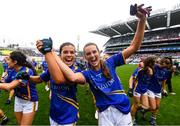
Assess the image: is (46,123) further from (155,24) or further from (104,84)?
(155,24)

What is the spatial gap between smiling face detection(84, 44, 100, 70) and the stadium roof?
63.5 metres

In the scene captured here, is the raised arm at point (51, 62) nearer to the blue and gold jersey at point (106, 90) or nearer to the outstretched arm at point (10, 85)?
the blue and gold jersey at point (106, 90)

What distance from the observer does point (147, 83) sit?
6.32m

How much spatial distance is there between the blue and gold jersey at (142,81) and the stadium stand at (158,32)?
185 feet

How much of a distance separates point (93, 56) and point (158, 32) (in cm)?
7912

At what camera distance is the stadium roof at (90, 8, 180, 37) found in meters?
64.1

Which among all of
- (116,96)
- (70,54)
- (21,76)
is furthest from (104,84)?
(21,76)

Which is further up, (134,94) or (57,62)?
(57,62)

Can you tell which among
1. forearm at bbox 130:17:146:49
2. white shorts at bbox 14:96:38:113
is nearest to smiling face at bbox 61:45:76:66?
forearm at bbox 130:17:146:49

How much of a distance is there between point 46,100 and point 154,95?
5.01 meters

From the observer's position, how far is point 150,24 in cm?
7431

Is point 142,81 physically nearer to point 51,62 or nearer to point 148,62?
point 148,62

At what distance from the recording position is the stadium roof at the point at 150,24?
210 ft

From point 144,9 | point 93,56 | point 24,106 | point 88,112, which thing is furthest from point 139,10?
point 88,112
